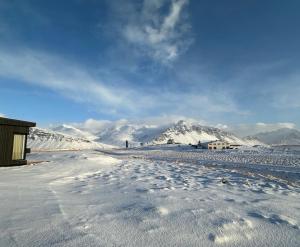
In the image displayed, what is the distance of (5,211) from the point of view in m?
5.79

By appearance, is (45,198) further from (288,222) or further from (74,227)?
(288,222)

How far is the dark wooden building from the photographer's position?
49.3 ft

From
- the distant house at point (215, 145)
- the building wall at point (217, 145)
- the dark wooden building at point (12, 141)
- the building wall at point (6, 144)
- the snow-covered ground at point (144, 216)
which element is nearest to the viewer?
the snow-covered ground at point (144, 216)

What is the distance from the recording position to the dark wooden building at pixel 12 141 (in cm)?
1503

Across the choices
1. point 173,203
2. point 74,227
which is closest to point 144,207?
point 173,203

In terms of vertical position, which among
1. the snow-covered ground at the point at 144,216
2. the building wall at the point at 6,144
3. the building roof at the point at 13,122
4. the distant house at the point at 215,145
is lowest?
the snow-covered ground at the point at 144,216

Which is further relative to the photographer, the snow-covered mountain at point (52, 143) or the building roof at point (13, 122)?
the snow-covered mountain at point (52, 143)

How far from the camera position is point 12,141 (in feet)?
51.2

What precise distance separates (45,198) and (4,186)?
7.87 ft

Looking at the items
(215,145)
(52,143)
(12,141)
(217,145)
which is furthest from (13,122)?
(217,145)

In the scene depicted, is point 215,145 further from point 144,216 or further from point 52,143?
point 144,216

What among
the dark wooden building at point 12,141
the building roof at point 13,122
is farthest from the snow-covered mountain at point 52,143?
the building roof at point 13,122

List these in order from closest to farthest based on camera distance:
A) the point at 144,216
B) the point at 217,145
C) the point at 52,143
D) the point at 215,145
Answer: the point at 144,216 → the point at 52,143 → the point at 215,145 → the point at 217,145

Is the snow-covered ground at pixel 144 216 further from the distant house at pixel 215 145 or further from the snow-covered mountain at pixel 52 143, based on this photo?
the distant house at pixel 215 145
